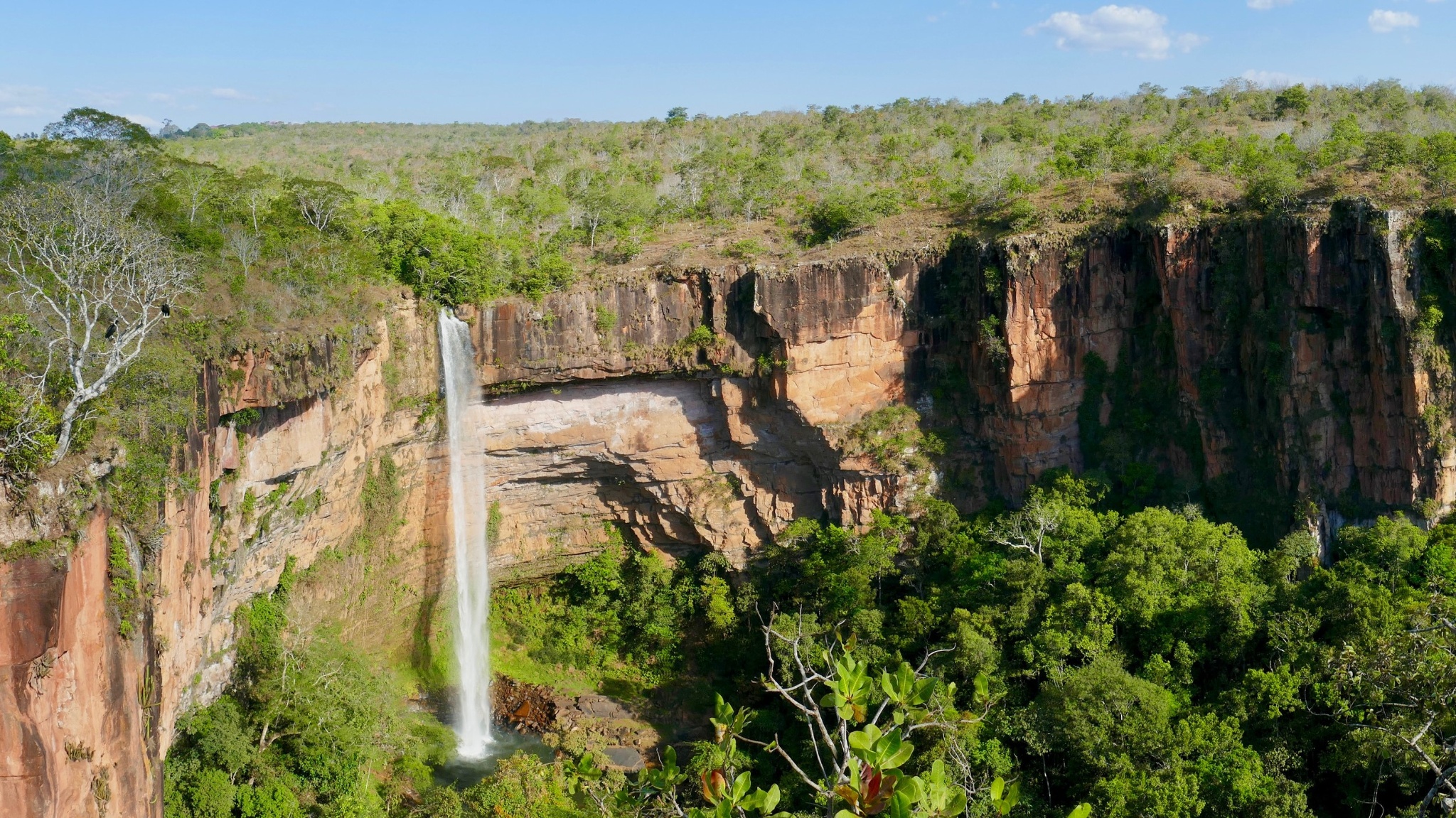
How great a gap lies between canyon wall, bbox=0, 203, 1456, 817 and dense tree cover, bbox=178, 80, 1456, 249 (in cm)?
154

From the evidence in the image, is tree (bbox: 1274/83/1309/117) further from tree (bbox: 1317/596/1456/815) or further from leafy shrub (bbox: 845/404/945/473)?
tree (bbox: 1317/596/1456/815)

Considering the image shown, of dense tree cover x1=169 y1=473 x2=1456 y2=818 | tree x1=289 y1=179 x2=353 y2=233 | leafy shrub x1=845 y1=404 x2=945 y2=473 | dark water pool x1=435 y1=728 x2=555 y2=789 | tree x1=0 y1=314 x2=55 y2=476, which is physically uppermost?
tree x1=289 y1=179 x2=353 y2=233

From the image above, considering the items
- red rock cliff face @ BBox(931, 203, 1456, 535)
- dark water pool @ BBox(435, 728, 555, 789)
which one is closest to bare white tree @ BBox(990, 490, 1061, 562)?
red rock cliff face @ BBox(931, 203, 1456, 535)

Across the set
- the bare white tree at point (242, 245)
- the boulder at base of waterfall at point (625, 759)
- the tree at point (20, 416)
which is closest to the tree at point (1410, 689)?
the boulder at base of waterfall at point (625, 759)

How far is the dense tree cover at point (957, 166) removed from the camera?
2392 centimetres

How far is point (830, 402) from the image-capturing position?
25.5 meters

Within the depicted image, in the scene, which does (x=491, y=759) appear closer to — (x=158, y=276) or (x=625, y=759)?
(x=625, y=759)

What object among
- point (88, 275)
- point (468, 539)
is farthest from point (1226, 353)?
point (88, 275)

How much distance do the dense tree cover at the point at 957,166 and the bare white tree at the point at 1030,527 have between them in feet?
21.6

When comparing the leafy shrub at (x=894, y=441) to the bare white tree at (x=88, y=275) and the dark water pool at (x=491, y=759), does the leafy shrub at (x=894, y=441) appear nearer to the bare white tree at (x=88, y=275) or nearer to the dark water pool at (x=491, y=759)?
the dark water pool at (x=491, y=759)

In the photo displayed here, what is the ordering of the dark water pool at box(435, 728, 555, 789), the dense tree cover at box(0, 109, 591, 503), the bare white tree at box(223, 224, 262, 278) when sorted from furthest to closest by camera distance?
the dark water pool at box(435, 728, 555, 789) < the bare white tree at box(223, 224, 262, 278) < the dense tree cover at box(0, 109, 591, 503)

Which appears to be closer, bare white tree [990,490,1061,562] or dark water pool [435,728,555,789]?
dark water pool [435,728,555,789]

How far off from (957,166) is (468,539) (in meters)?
18.0

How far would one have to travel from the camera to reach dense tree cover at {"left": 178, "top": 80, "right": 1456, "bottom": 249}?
23922mm
